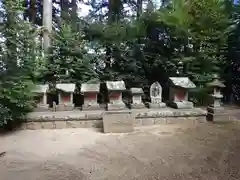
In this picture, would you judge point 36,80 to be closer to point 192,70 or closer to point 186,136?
point 186,136

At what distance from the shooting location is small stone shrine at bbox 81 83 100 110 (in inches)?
165

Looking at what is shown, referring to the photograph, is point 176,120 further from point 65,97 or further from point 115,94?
point 65,97

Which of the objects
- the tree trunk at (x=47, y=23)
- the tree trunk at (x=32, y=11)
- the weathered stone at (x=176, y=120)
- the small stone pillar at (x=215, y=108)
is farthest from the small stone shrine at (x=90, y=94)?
the tree trunk at (x=32, y=11)

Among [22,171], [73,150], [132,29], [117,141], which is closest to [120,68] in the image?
[132,29]

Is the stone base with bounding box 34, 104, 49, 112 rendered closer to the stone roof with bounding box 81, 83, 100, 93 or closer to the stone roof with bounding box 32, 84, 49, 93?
the stone roof with bounding box 32, 84, 49, 93

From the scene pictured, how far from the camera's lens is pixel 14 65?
366 centimetres

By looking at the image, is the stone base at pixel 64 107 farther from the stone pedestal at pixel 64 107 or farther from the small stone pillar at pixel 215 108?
the small stone pillar at pixel 215 108

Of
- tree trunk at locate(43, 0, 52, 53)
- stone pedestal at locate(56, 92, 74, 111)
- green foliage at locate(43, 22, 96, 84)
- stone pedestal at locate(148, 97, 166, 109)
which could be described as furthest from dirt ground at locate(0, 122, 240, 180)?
tree trunk at locate(43, 0, 52, 53)

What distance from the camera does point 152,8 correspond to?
18.6 feet

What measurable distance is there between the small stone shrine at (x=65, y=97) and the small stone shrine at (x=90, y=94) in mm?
210

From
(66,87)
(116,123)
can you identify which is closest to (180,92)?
(116,123)

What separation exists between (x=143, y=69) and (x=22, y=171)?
3608 millimetres

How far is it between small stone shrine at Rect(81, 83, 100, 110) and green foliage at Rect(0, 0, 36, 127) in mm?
888

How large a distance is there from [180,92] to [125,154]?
213 centimetres
